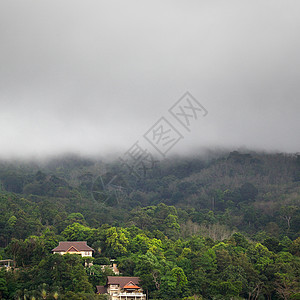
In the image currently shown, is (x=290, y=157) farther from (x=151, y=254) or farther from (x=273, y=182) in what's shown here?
(x=151, y=254)

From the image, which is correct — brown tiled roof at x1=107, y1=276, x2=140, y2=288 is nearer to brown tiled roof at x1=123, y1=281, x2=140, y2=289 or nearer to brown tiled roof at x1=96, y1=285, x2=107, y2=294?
brown tiled roof at x1=123, y1=281, x2=140, y2=289

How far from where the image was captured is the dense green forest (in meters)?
37.4

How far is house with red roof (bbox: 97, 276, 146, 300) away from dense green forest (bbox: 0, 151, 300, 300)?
78cm

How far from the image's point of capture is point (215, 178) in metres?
100

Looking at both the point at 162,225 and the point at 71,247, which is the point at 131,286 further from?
the point at 162,225

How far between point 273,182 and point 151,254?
59.3 m

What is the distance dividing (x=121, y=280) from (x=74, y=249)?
21.5 feet

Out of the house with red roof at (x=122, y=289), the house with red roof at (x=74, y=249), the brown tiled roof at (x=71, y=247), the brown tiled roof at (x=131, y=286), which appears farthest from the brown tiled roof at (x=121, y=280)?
the brown tiled roof at (x=71, y=247)

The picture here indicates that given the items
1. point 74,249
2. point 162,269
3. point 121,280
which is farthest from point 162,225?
point 121,280

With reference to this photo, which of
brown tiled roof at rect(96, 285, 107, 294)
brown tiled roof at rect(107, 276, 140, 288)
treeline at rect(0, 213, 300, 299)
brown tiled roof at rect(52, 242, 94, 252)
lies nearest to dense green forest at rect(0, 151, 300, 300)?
treeline at rect(0, 213, 300, 299)

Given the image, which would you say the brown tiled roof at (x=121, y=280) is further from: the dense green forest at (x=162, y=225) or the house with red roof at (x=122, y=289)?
the dense green forest at (x=162, y=225)

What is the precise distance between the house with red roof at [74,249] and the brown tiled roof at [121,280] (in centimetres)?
542

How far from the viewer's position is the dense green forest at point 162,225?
37.4 metres

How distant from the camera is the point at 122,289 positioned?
37.7 m
